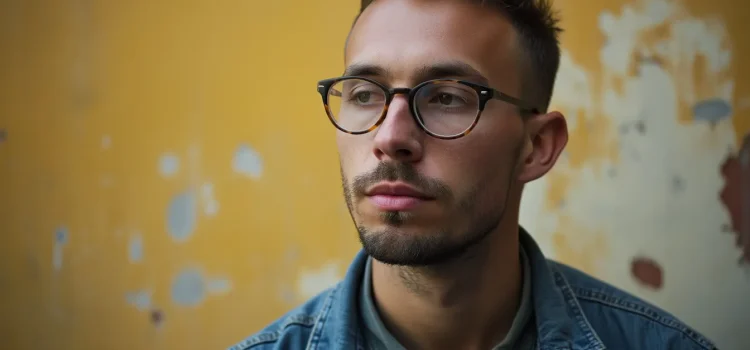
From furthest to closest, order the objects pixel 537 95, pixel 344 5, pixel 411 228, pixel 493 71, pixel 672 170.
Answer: pixel 344 5, pixel 672 170, pixel 537 95, pixel 493 71, pixel 411 228

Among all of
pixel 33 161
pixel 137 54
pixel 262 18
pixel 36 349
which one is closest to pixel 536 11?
pixel 262 18

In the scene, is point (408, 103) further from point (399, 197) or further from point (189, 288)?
point (189, 288)

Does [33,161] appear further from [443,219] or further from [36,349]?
[443,219]

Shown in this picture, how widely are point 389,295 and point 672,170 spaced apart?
3.23 feet

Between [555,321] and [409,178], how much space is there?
0.48 metres

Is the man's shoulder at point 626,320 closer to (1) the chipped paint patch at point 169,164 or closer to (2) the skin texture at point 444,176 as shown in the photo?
(2) the skin texture at point 444,176

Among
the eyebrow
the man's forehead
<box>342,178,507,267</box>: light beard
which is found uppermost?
the man's forehead

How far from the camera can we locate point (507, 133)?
126cm

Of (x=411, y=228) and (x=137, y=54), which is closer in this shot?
(x=411, y=228)

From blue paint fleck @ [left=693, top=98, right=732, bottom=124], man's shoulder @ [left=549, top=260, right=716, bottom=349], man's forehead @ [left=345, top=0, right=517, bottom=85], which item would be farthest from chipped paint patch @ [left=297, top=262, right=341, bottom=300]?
blue paint fleck @ [left=693, top=98, right=732, bottom=124]

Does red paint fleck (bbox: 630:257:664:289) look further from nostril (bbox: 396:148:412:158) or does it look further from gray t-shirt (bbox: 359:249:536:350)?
nostril (bbox: 396:148:412:158)

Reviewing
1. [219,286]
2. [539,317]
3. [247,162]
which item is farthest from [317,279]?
[539,317]

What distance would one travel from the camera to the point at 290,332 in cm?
140

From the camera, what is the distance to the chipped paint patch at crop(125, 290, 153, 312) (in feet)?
6.64
